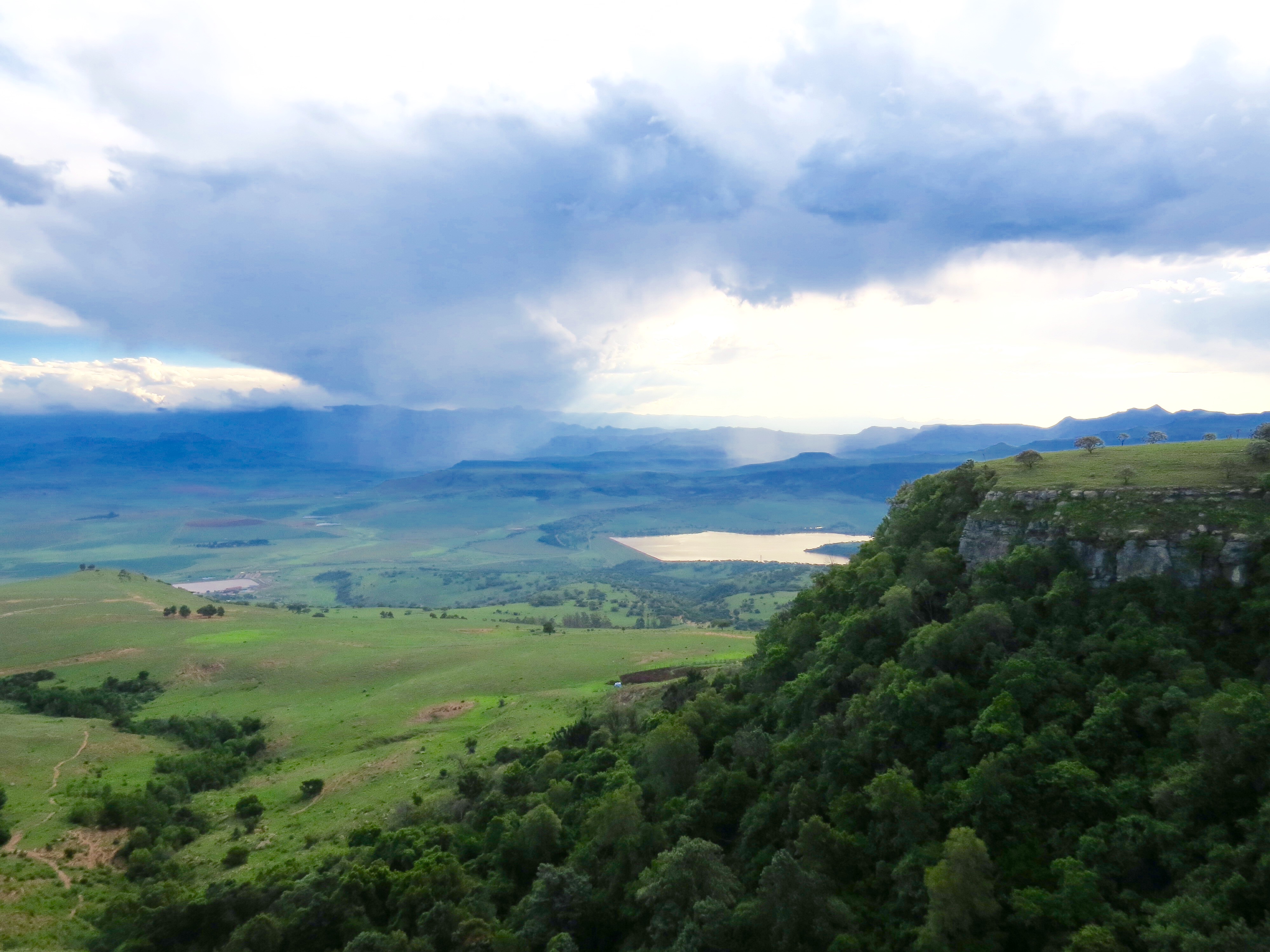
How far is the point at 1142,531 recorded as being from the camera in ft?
124

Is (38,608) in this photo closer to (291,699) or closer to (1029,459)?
(291,699)

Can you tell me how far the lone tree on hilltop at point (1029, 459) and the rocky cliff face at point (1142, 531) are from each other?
783 cm

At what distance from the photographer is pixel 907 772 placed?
34.1 metres

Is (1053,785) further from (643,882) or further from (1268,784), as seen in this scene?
(643,882)

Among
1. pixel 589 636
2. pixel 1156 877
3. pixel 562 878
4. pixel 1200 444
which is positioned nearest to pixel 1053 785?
pixel 1156 877

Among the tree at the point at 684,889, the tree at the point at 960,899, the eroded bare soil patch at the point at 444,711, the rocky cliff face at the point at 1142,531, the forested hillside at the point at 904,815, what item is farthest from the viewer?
the eroded bare soil patch at the point at 444,711

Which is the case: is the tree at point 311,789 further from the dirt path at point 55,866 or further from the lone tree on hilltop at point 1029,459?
the lone tree on hilltop at point 1029,459

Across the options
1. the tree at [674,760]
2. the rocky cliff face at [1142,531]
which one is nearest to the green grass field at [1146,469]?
the rocky cliff face at [1142,531]

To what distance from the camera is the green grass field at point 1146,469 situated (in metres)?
40.4

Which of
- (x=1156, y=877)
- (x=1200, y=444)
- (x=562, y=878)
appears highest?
(x=1200, y=444)

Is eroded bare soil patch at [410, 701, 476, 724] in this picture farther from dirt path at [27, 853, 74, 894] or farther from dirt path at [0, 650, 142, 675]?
dirt path at [0, 650, 142, 675]

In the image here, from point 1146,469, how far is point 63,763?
93.6 metres

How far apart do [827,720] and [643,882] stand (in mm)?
14071

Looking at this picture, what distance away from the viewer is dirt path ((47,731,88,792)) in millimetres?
58244
